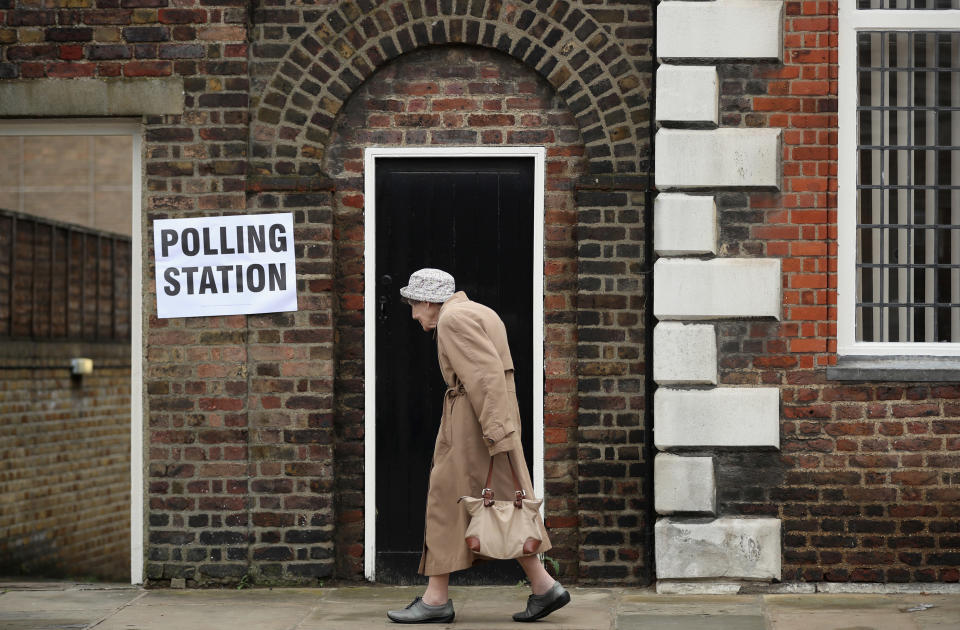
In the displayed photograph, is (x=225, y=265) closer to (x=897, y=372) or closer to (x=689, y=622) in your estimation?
(x=689, y=622)

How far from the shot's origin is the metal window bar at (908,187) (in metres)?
7.86

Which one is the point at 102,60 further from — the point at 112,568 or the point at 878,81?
the point at 112,568

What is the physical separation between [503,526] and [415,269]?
2.04 meters

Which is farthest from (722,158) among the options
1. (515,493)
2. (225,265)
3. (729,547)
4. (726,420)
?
(225,265)

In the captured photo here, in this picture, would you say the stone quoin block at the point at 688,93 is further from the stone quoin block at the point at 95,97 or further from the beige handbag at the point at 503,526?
the stone quoin block at the point at 95,97

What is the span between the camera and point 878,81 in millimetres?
7859

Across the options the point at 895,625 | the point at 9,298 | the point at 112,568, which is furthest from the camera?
the point at 112,568

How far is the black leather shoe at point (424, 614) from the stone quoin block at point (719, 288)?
2032 millimetres

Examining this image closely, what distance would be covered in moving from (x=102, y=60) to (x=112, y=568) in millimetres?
8072

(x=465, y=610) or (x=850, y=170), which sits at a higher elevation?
(x=850, y=170)

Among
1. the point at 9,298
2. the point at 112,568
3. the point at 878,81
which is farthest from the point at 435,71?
the point at 112,568

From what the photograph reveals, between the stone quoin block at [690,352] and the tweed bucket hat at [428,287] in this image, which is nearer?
the tweed bucket hat at [428,287]

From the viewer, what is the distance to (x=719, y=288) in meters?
7.62

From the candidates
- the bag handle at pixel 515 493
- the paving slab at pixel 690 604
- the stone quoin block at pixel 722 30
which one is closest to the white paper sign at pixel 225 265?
the bag handle at pixel 515 493
